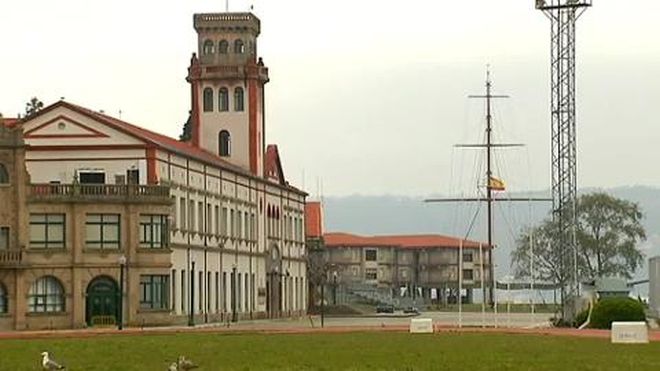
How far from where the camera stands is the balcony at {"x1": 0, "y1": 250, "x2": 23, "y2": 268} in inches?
Answer: 3452

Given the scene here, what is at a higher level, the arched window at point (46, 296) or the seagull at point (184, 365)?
the arched window at point (46, 296)

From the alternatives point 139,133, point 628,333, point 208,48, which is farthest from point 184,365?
point 208,48

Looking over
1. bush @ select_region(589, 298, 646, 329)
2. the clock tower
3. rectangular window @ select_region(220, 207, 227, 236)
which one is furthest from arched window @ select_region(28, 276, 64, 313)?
the clock tower

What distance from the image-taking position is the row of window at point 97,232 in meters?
89.8

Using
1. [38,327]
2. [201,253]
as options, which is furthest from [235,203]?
[38,327]

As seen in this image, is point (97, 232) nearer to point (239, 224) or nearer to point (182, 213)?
point (182, 213)

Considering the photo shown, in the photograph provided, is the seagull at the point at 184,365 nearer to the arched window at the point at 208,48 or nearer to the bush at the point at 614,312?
the bush at the point at 614,312

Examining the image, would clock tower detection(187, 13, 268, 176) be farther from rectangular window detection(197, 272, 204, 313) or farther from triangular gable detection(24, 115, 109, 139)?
triangular gable detection(24, 115, 109, 139)

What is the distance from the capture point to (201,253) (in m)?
103

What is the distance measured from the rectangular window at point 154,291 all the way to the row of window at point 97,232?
6.21 ft

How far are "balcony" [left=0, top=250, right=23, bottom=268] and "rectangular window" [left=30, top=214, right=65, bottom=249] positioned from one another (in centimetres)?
158

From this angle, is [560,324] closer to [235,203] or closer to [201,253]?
[201,253]

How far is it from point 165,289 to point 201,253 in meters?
10.6

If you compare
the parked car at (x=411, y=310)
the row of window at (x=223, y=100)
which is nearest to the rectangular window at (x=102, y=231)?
the row of window at (x=223, y=100)
